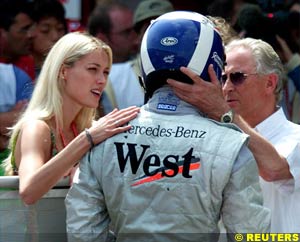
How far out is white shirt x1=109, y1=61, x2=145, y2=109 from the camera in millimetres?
6652

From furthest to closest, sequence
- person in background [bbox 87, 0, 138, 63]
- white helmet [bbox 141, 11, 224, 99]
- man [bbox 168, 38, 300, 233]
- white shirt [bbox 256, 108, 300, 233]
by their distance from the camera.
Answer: person in background [bbox 87, 0, 138, 63] → white shirt [bbox 256, 108, 300, 233] → man [bbox 168, 38, 300, 233] → white helmet [bbox 141, 11, 224, 99]

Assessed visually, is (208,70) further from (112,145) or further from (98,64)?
(98,64)

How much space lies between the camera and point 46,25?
700 centimetres

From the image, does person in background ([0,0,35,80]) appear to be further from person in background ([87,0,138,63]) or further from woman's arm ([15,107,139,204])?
woman's arm ([15,107,139,204])

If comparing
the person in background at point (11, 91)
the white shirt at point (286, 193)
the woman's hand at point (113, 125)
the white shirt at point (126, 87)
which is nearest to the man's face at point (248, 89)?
the white shirt at point (286, 193)

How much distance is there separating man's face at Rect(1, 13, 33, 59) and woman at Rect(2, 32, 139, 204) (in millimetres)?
2239

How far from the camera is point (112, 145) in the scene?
3.40 m

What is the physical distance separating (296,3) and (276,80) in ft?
11.5

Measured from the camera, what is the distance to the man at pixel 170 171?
3.27 m

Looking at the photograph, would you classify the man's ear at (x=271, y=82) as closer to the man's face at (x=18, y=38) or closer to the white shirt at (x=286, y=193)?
the white shirt at (x=286, y=193)

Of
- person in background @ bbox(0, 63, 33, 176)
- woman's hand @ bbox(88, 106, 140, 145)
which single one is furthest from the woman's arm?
person in background @ bbox(0, 63, 33, 176)

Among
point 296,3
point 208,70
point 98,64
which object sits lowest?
point 296,3

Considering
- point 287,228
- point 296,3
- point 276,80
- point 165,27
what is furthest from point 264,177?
point 296,3

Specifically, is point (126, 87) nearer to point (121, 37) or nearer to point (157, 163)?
point (121, 37)
